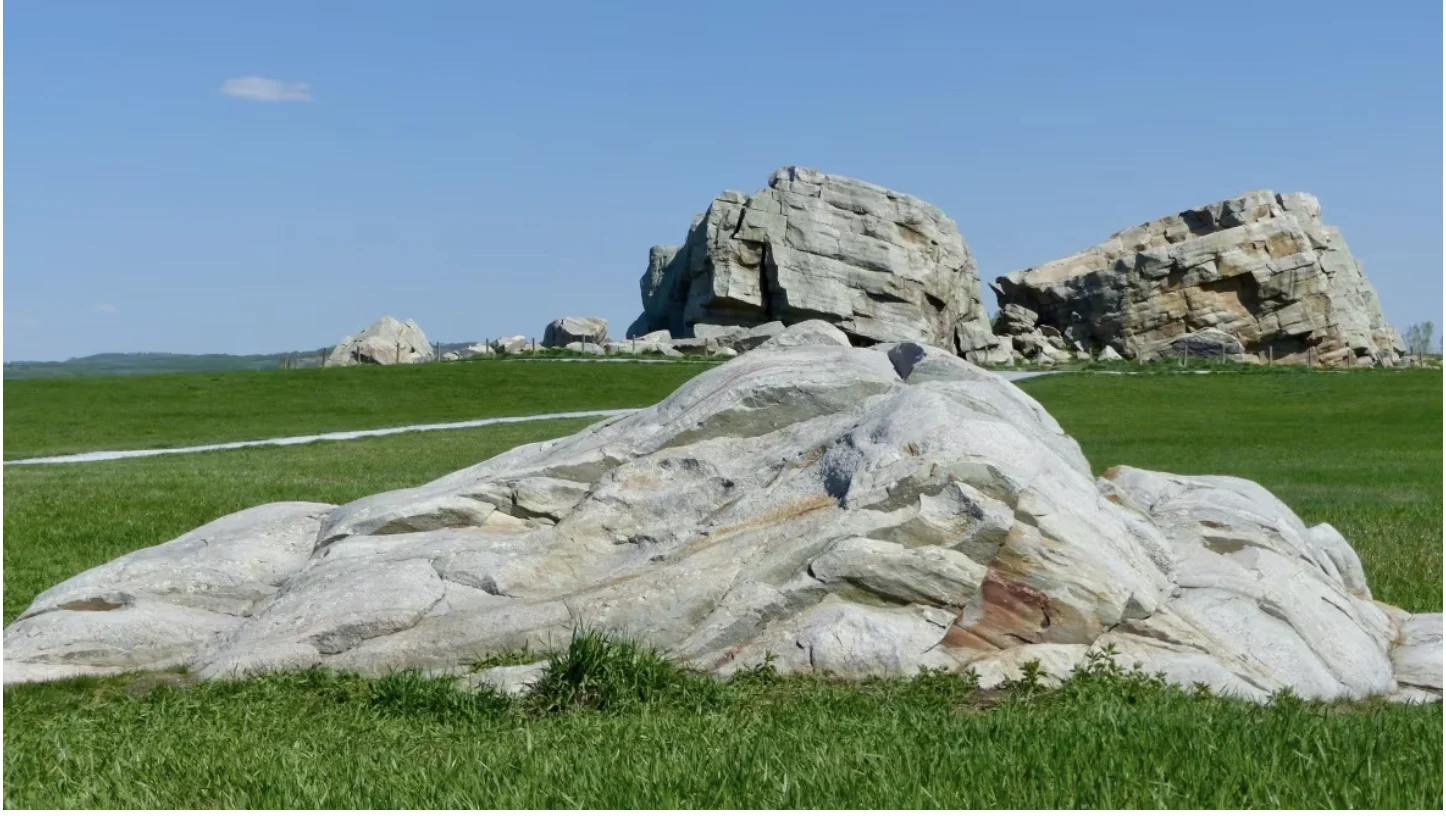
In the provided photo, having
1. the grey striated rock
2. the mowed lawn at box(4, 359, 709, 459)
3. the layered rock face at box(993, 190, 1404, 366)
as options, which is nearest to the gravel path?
the mowed lawn at box(4, 359, 709, 459)

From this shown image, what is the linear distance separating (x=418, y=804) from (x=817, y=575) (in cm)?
438

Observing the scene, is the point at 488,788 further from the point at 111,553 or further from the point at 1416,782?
the point at 111,553

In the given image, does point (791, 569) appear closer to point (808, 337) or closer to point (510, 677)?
point (510, 677)

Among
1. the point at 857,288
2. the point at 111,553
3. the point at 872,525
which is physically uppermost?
the point at 857,288

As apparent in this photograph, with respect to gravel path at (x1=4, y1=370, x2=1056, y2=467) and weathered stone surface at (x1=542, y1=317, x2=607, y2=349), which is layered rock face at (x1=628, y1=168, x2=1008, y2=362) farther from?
gravel path at (x1=4, y1=370, x2=1056, y2=467)

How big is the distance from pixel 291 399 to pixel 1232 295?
5935 centimetres

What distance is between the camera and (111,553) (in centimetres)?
1936

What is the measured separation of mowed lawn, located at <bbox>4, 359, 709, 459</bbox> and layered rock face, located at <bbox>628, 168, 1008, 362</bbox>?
18401 mm

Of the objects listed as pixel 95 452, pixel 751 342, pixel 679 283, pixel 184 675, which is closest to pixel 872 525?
pixel 184 675

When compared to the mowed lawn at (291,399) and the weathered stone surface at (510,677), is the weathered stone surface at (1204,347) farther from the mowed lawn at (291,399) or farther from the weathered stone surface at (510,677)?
the weathered stone surface at (510,677)

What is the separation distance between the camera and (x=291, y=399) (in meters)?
54.5

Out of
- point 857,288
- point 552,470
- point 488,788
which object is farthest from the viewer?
point 857,288

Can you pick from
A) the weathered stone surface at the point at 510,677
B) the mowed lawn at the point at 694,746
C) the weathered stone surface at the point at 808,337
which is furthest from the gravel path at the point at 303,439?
the mowed lawn at the point at 694,746

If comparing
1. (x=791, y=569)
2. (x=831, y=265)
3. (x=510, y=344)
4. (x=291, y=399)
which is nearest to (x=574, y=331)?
(x=510, y=344)
